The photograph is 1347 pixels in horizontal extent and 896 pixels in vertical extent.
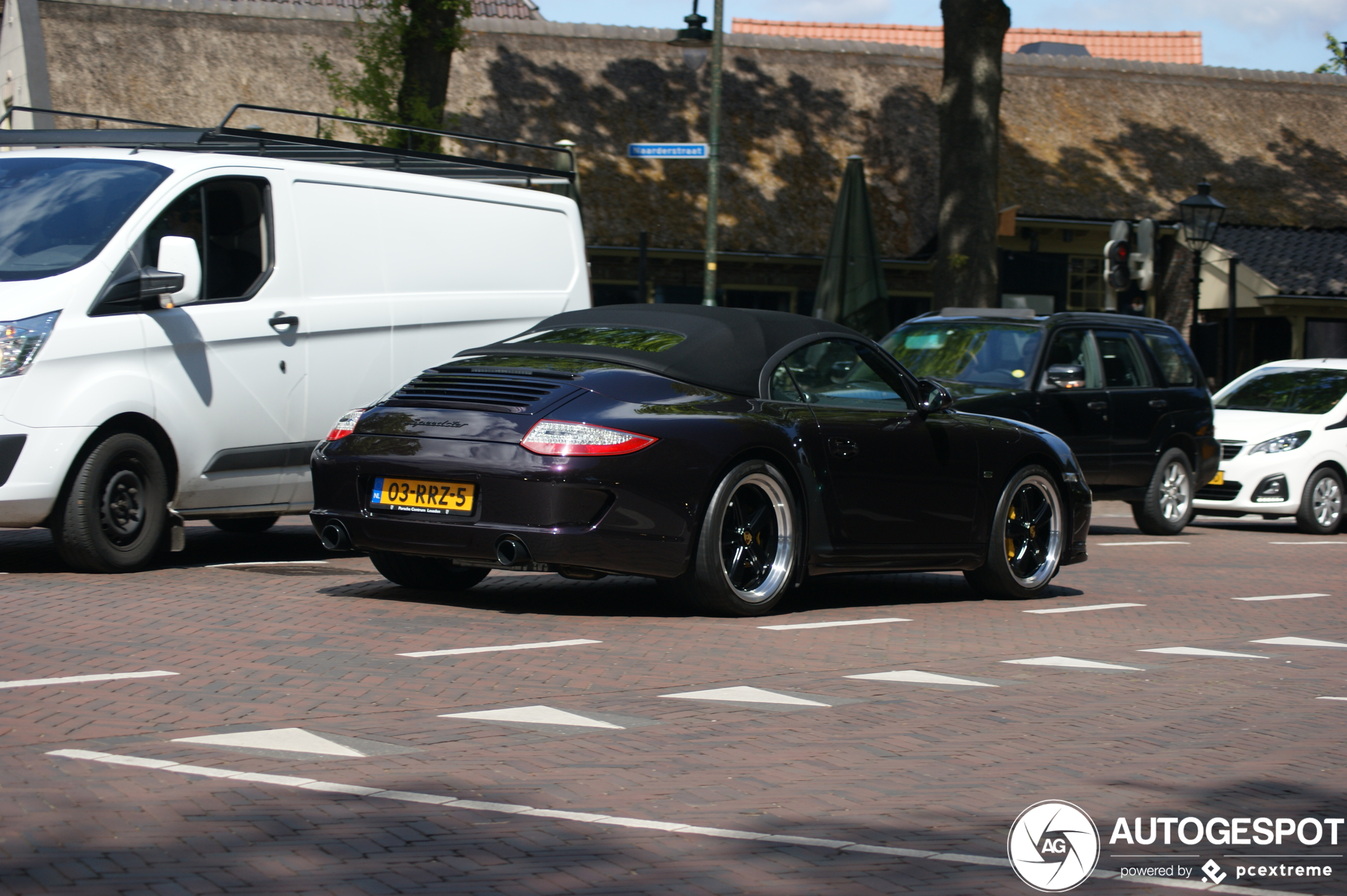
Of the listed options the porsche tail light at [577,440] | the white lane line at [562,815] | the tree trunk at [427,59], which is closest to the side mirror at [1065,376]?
the porsche tail light at [577,440]

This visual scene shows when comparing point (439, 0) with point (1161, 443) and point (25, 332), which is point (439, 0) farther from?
point (25, 332)

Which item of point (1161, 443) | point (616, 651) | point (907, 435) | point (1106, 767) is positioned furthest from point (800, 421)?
point (1161, 443)

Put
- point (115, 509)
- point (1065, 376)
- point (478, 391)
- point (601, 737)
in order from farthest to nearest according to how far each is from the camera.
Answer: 1. point (1065, 376)
2. point (115, 509)
3. point (478, 391)
4. point (601, 737)

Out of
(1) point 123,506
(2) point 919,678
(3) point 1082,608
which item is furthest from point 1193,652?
(1) point 123,506

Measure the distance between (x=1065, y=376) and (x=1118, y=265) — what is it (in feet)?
21.5

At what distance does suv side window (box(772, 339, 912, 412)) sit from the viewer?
8.48 meters

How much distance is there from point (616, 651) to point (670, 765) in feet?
6.66

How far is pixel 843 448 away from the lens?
8445 millimetres

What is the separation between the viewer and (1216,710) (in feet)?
20.6

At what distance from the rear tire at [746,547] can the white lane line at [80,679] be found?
8.42ft

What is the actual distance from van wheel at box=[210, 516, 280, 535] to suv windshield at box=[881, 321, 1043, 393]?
541cm

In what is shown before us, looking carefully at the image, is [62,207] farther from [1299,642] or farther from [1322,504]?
[1322,504]

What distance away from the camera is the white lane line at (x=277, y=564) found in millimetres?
9453

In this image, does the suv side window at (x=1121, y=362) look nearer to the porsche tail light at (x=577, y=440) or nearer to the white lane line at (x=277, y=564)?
the white lane line at (x=277, y=564)
